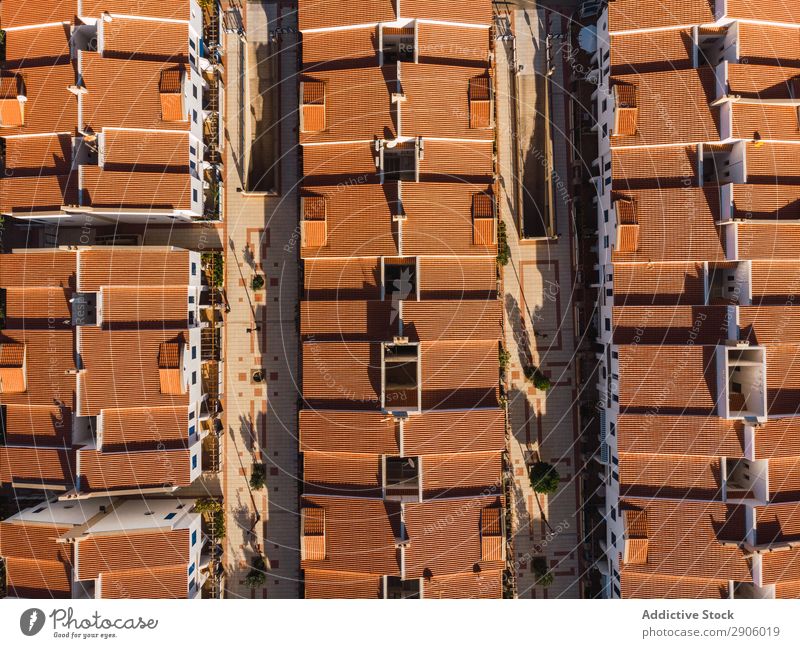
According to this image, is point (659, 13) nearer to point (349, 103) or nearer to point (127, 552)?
point (349, 103)

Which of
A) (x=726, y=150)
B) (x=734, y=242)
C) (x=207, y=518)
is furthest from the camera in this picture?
(x=207, y=518)

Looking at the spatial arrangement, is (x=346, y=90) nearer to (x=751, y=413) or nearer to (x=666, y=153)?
(x=666, y=153)

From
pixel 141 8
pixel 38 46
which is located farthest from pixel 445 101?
pixel 38 46

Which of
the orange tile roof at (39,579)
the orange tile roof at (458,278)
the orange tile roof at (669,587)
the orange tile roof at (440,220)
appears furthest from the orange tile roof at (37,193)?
the orange tile roof at (669,587)

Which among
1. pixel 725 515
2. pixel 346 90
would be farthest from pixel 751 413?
pixel 346 90

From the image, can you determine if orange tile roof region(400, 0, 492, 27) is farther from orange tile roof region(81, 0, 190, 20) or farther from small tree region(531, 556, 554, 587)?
small tree region(531, 556, 554, 587)

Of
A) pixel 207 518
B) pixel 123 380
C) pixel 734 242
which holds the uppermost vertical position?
pixel 734 242
